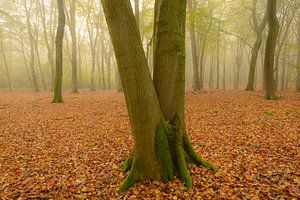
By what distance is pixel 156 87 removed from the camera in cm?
336

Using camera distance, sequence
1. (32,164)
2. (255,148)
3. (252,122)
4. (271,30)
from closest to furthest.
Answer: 1. (32,164)
2. (255,148)
3. (252,122)
4. (271,30)

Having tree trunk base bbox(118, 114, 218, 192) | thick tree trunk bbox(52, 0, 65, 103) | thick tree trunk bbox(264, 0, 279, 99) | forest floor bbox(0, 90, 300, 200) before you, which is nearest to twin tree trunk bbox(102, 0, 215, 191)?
tree trunk base bbox(118, 114, 218, 192)

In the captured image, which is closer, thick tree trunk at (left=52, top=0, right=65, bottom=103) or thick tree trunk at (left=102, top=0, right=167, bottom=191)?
thick tree trunk at (left=102, top=0, right=167, bottom=191)

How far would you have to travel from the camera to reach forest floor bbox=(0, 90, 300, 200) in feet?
10.5

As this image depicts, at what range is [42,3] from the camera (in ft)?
71.5

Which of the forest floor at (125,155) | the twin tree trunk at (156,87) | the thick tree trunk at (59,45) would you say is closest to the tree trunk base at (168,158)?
the twin tree trunk at (156,87)

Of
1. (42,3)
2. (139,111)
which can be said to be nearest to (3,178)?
(139,111)

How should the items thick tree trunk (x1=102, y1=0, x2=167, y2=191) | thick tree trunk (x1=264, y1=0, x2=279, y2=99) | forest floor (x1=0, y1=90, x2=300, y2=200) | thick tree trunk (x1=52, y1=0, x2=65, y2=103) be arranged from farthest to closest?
1. thick tree trunk (x1=52, y1=0, x2=65, y2=103)
2. thick tree trunk (x1=264, y1=0, x2=279, y2=99)
3. forest floor (x1=0, y1=90, x2=300, y2=200)
4. thick tree trunk (x1=102, y1=0, x2=167, y2=191)

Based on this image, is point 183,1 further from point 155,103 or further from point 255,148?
point 255,148

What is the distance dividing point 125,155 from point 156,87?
2055mm

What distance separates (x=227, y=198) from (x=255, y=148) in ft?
7.07

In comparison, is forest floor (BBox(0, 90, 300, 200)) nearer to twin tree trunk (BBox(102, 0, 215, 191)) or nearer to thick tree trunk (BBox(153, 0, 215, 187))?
twin tree trunk (BBox(102, 0, 215, 191))

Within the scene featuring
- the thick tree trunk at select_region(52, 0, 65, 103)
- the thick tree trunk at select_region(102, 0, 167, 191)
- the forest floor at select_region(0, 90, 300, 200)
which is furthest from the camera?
the thick tree trunk at select_region(52, 0, 65, 103)

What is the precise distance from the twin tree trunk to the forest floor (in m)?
0.35
